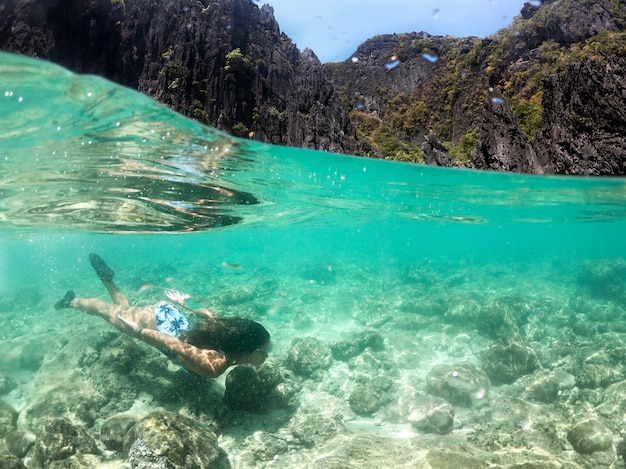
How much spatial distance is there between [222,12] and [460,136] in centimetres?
2836

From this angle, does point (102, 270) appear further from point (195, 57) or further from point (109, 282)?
point (195, 57)

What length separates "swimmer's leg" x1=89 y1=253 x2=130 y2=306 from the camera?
12.6 metres

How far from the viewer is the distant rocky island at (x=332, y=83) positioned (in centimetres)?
1435

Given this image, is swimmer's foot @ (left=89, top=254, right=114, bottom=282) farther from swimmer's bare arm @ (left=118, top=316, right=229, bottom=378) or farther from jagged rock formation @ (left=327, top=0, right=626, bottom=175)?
jagged rock formation @ (left=327, top=0, right=626, bottom=175)

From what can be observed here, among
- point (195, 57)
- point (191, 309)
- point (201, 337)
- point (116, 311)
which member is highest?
point (195, 57)

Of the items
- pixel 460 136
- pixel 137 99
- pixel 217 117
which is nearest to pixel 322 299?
pixel 217 117

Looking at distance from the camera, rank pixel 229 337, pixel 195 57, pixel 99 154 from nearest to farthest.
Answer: pixel 229 337
pixel 99 154
pixel 195 57

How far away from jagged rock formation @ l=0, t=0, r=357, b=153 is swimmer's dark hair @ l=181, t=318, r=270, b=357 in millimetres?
12860

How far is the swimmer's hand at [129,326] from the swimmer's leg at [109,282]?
1.61 meters

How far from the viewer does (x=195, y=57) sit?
22312 millimetres

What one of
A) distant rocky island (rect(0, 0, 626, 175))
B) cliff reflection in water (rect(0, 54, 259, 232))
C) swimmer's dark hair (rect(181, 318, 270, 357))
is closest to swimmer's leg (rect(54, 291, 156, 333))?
swimmer's dark hair (rect(181, 318, 270, 357))

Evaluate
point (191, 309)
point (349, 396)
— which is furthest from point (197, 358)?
point (349, 396)

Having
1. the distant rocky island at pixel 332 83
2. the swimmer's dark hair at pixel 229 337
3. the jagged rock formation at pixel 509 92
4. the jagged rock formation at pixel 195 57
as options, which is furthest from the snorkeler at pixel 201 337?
the jagged rock formation at pixel 509 92

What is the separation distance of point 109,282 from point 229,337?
7533 mm
